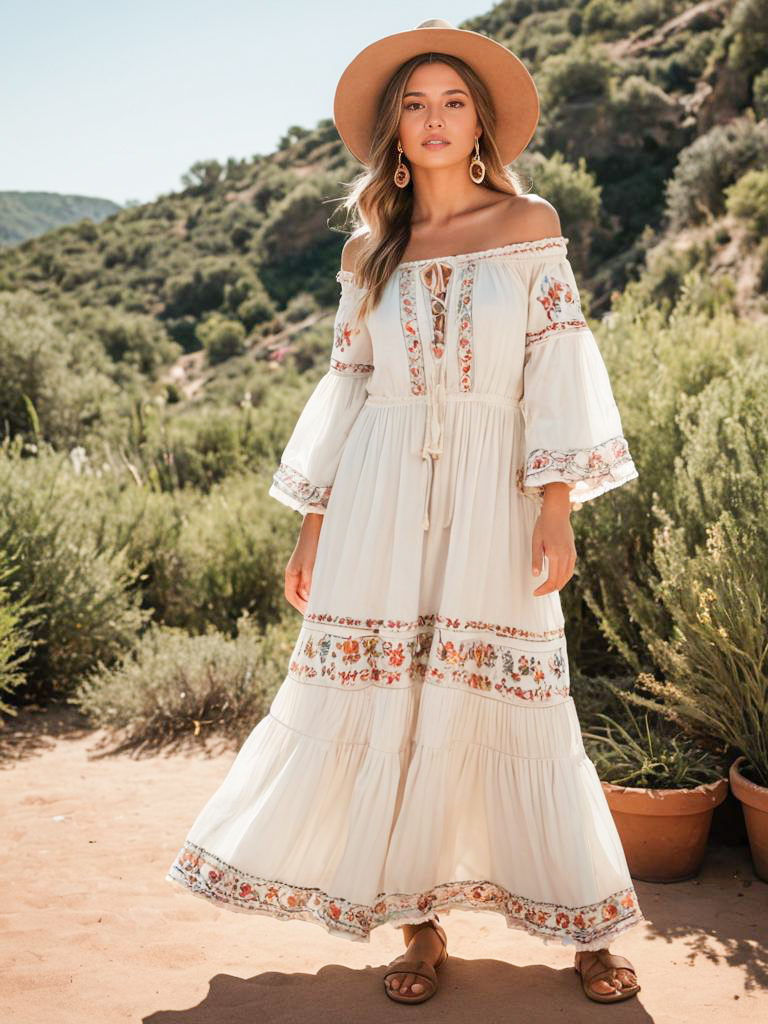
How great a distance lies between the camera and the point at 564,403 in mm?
2387

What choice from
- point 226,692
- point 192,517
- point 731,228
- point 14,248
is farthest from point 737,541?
point 14,248

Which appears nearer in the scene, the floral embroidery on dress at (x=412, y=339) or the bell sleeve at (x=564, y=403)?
the bell sleeve at (x=564, y=403)

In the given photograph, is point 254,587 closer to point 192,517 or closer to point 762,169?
point 192,517

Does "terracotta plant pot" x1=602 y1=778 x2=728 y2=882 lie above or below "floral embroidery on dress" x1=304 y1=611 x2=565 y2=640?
below

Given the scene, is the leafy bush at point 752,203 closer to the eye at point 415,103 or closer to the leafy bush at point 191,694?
the leafy bush at point 191,694

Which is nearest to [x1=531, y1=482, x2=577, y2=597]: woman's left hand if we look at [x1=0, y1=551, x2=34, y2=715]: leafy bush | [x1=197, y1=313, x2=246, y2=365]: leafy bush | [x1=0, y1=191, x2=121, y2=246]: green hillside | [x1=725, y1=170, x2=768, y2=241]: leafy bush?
[x1=0, y1=551, x2=34, y2=715]: leafy bush

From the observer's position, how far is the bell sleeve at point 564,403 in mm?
2354

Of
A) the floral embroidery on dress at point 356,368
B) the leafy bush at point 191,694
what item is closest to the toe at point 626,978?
the floral embroidery on dress at point 356,368

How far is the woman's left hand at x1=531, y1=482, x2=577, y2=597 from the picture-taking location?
7.61 ft

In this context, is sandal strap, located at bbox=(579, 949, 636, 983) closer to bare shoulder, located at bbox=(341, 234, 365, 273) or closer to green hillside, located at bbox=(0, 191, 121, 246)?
bare shoulder, located at bbox=(341, 234, 365, 273)

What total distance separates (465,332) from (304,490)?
2.11 ft

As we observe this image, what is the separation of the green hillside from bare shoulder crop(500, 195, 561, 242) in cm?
6789

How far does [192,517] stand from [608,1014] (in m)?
5.78

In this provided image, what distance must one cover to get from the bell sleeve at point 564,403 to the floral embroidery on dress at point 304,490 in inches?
21.8
